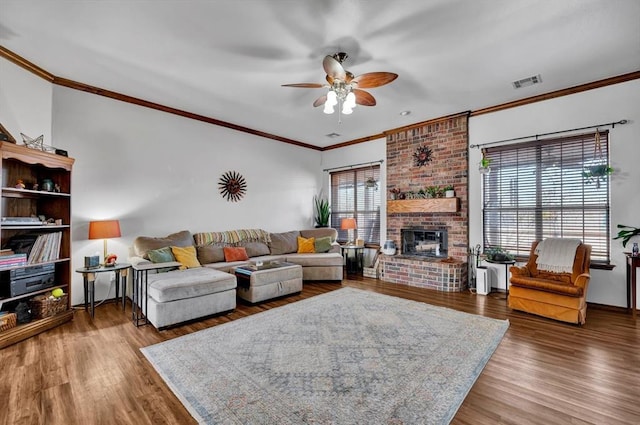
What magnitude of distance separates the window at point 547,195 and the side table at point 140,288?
4.93m

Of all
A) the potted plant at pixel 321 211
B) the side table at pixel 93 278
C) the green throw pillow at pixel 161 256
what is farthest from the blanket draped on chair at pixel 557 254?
the side table at pixel 93 278

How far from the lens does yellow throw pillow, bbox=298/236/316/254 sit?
236 inches

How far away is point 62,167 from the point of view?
3320 mm

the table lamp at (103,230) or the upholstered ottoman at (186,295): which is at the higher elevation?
the table lamp at (103,230)

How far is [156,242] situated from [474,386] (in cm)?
422

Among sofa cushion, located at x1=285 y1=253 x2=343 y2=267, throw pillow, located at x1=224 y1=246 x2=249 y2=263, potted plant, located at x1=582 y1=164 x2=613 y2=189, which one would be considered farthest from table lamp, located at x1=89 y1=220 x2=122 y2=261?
potted plant, located at x1=582 y1=164 x2=613 y2=189

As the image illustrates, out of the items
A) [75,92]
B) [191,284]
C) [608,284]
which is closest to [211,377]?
[191,284]

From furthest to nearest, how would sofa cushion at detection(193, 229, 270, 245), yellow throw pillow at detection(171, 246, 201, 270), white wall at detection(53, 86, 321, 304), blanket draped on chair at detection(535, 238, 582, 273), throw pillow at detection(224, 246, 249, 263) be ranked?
1. sofa cushion at detection(193, 229, 270, 245)
2. throw pillow at detection(224, 246, 249, 263)
3. yellow throw pillow at detection(171, 246, 201, 270)
4. white wall at detection(53, 86, 321, 304)
5. blanket draped on chair at detection(535, 238, 582, 273)

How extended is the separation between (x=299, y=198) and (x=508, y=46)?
4872mm

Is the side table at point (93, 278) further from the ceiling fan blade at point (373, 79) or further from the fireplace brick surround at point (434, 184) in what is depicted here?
the fireplace brick surround at point (434, 184)

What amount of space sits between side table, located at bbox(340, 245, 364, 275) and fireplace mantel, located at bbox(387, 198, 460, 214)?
3.64ft

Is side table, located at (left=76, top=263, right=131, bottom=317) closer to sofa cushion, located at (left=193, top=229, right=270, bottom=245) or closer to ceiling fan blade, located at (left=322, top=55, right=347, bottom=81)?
sofa cushion, located at (left=193, top=229, right=270, bottom=245)

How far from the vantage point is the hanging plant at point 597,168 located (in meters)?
3.79

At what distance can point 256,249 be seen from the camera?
5.52m
